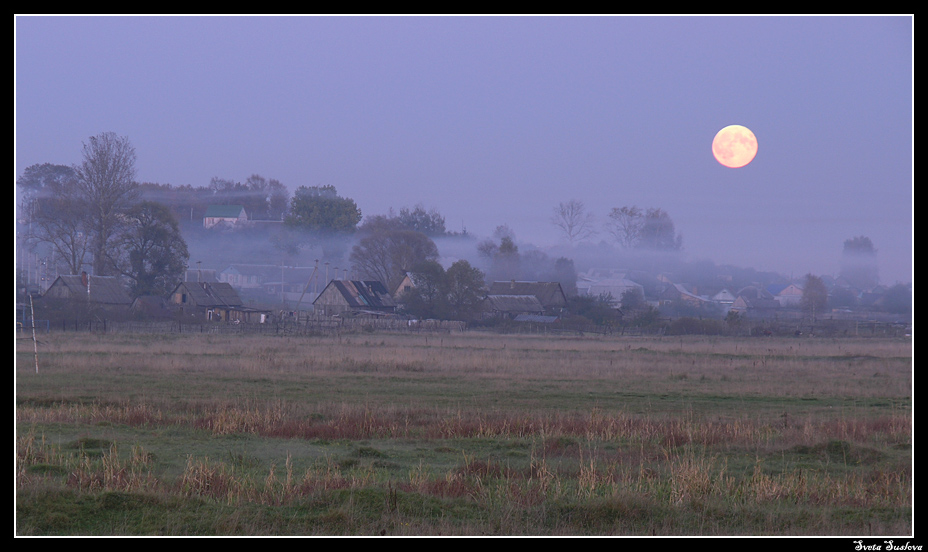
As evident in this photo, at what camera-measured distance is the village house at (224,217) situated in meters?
137

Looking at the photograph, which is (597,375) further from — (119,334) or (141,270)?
(141,270)

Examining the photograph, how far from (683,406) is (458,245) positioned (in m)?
121

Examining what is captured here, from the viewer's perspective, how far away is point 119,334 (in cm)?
4781

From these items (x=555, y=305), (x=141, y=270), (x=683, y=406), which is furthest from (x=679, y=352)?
(x=141, y=270)

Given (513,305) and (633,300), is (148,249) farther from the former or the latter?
(633,300)

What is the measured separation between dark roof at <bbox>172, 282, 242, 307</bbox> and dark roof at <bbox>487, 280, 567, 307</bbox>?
27398 millimetres

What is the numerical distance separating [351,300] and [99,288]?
24.7m

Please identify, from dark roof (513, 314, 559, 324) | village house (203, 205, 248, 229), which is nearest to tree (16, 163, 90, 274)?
dark roof (513, 314, 559, 324)

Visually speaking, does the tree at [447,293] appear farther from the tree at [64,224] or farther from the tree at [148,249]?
the tree at [64,224]

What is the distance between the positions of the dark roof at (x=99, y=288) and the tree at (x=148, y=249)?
18.6 feet

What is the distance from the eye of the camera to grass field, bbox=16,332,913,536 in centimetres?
970

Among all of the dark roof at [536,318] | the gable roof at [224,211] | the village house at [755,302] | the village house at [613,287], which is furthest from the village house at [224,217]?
the village house at [755,302]

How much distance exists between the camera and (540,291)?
8762 centimetres

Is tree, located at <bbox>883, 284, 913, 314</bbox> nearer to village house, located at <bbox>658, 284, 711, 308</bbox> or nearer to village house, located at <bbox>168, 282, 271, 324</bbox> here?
village house, located at <bbox>658, 284, 711, 308</bbox>
